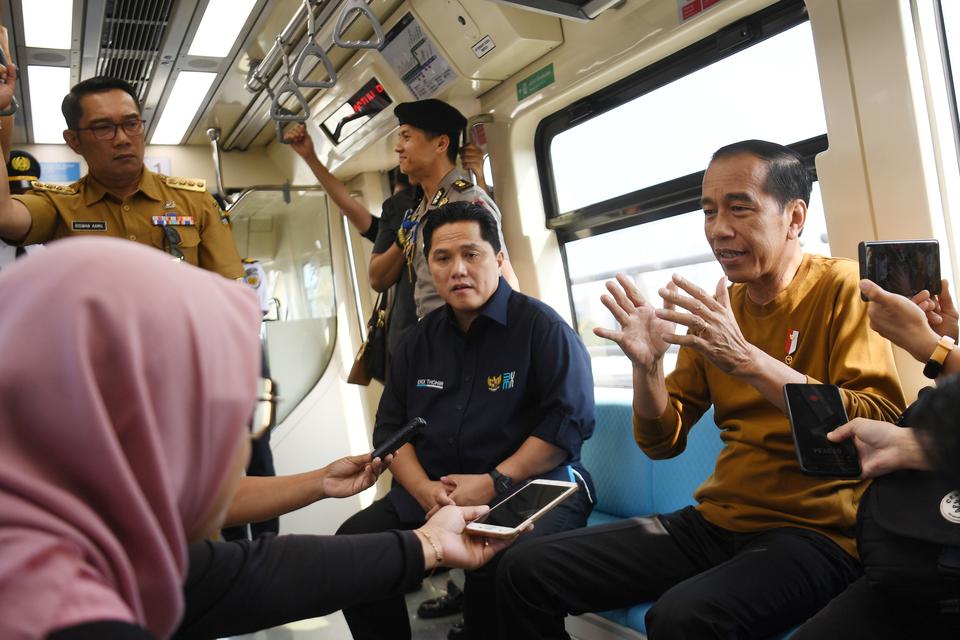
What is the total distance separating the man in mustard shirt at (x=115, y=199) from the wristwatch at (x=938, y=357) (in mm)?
2542

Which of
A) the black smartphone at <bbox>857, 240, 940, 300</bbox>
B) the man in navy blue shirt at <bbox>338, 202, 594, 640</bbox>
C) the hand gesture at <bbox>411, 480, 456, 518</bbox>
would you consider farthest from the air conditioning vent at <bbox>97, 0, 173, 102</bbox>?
the black smartphone at <bbox>857, 240, 940, 300</bbox>

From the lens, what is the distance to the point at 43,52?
4395mm

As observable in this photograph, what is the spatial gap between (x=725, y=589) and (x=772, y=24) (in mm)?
1962

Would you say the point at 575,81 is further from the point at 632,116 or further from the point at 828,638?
the point at 828,638

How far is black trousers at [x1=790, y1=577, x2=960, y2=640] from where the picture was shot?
1.57 meters

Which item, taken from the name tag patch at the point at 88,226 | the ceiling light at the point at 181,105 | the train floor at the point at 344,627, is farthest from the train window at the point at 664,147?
the ceiling light at the point at 181,105

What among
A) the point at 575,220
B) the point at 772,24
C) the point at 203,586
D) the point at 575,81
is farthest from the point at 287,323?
the point at 203,586

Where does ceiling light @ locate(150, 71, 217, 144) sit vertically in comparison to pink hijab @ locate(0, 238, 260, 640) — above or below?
above

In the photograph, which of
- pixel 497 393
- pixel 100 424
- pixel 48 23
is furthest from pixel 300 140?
pixel 100 424

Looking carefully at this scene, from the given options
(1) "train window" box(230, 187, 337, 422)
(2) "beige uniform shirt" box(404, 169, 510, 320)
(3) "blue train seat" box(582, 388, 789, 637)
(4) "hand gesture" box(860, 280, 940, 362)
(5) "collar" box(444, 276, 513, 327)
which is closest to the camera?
(4) "hand gesture" box(860, 280, 940, 362)

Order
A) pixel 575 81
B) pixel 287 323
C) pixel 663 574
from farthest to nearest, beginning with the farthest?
pixel 287 323 < pixel 575 81 < pixel 663 574

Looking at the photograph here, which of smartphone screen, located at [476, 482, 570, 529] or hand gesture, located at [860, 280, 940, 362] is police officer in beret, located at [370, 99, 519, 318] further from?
hand gesture, located at [860, 280, 940, 362]

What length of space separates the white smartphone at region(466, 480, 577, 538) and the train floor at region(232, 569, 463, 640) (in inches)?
65.0

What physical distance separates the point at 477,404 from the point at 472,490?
358 millimetres
